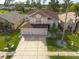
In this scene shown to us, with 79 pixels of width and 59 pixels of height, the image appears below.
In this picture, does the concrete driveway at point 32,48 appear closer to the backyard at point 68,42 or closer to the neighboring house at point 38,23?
the backyard at point 68,42

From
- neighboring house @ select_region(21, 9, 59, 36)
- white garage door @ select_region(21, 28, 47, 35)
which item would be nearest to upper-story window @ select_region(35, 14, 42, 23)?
neighboring house @ select_region(21, 9, 59, 36)

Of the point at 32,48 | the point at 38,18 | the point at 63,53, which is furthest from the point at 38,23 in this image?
the point at 63,53

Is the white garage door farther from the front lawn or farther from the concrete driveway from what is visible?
the front lawn

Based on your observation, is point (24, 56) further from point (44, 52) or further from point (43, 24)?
point (43, 24)

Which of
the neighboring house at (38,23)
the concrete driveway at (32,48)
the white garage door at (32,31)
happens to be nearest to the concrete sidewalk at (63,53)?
the concrete driveway at (32,48)

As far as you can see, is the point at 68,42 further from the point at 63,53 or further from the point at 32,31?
the point at 32,31

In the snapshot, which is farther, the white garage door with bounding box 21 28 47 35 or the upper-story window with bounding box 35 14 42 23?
the upper-story window with bounding box 35 14 42 23
